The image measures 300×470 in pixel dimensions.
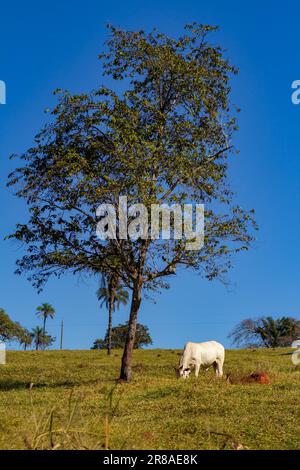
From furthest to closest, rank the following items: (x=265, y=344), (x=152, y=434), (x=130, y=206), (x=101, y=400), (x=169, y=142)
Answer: (x=265, y=344)
(x=169, y=142)
(x=130, y=206)
(x=101, y=400)
(x=152, y=434)

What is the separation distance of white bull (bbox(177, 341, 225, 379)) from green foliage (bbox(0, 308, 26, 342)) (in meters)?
65.1

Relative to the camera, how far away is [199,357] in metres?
31.8

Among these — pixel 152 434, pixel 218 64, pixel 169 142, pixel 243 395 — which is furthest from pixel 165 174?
pixel 152 434

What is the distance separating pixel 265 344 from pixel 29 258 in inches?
2680

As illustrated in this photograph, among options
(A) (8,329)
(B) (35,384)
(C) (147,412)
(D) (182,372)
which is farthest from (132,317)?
(A) (8,329)

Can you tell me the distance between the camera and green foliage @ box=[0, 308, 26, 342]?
309ft

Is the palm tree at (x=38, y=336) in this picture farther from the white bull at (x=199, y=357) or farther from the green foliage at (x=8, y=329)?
the white bull at (x=199, y=357)

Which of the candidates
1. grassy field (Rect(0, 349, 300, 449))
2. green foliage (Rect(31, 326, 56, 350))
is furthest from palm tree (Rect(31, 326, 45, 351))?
grassy field (Rect(0, 349, 300, 449))

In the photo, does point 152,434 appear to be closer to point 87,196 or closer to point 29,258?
point 87,196

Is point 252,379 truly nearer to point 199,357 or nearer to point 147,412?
point 199,357

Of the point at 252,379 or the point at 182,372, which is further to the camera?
the point at 182,372

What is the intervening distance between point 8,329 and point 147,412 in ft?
263

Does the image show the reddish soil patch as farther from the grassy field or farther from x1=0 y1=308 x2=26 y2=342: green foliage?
x1=0 y1=308 x2=26 y2=342: green foliage

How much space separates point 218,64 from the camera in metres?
34.7
